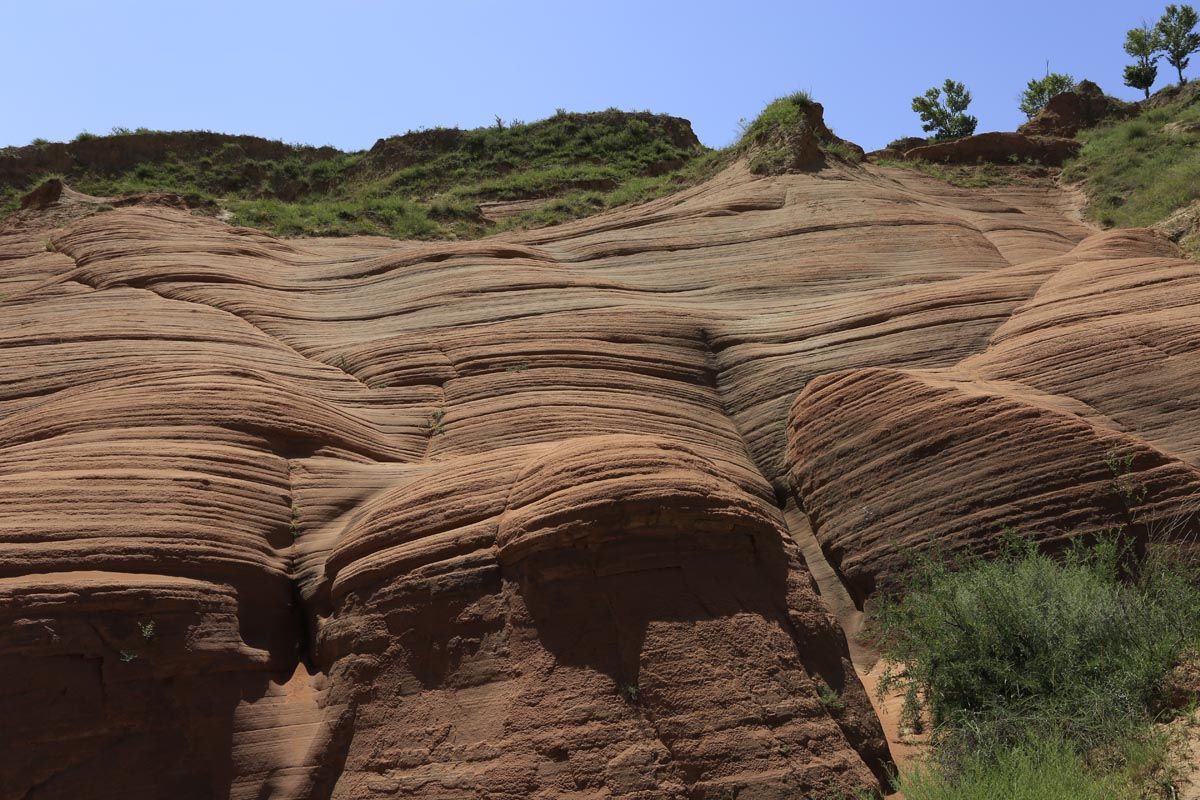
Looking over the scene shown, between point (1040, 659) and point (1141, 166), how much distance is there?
62.9 ft

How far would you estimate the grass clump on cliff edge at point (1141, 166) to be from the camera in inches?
840

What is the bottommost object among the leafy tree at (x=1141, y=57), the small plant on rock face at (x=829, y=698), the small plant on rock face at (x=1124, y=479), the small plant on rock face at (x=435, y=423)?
the small plant on rock face at (x=829, y=698)

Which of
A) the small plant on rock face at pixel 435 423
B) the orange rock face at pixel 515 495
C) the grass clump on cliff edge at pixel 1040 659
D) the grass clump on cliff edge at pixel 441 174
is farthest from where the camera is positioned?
the grass clump on cliff edge at pixel 441 174

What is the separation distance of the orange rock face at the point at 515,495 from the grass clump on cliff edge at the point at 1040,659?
1.97ft

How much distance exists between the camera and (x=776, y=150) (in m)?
21.8

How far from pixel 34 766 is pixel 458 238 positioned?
Result: 16.0 meters

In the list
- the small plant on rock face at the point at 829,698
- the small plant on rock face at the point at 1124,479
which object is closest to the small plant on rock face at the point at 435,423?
the small plant on rock face at the point at 829,698

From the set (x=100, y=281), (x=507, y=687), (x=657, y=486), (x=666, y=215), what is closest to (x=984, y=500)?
(x=657, y=486)

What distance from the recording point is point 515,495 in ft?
31.2

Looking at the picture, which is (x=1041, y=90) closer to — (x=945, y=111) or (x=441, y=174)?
(x=945, y=111)

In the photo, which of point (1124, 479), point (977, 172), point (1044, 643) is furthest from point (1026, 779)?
point (977, 172)

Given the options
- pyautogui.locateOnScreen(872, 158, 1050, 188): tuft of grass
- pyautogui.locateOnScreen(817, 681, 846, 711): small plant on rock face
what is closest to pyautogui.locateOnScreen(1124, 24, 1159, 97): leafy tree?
pyautogui.locateOnScreen(872, 158, 1050, 188): tuft of grass

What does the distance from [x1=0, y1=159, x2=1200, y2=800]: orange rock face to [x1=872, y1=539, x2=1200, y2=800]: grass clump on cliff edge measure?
602 millimetres

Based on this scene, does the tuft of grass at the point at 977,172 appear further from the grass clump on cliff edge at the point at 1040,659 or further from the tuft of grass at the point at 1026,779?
the tuft of grass at the point at 1026,779
